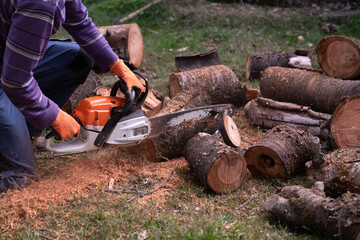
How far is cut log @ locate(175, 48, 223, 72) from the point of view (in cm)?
509

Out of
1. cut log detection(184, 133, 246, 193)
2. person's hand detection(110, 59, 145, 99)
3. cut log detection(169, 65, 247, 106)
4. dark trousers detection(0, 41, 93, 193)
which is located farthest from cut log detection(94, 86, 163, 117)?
cut log detection(184, 133, 246, 193)

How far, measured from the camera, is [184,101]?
3.68 m

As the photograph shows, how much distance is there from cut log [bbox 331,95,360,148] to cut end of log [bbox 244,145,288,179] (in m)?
0.64

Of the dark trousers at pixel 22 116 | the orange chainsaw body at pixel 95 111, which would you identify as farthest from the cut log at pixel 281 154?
the dark trousers at pixel 22 116

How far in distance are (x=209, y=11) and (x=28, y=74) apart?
230 inches

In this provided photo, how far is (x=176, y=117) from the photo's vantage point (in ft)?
11.1

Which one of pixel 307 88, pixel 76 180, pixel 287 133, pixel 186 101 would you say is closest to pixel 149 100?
pixel 186 101

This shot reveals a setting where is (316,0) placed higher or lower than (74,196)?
higher

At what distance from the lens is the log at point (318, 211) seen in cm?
218

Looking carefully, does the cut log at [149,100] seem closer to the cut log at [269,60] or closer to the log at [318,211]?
the cut log at [269,60]

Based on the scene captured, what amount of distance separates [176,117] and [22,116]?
1271mm

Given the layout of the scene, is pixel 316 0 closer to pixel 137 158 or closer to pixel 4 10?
pixel 137 158

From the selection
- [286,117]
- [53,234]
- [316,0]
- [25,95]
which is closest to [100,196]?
[53,234]

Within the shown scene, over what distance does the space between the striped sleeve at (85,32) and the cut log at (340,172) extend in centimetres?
189
